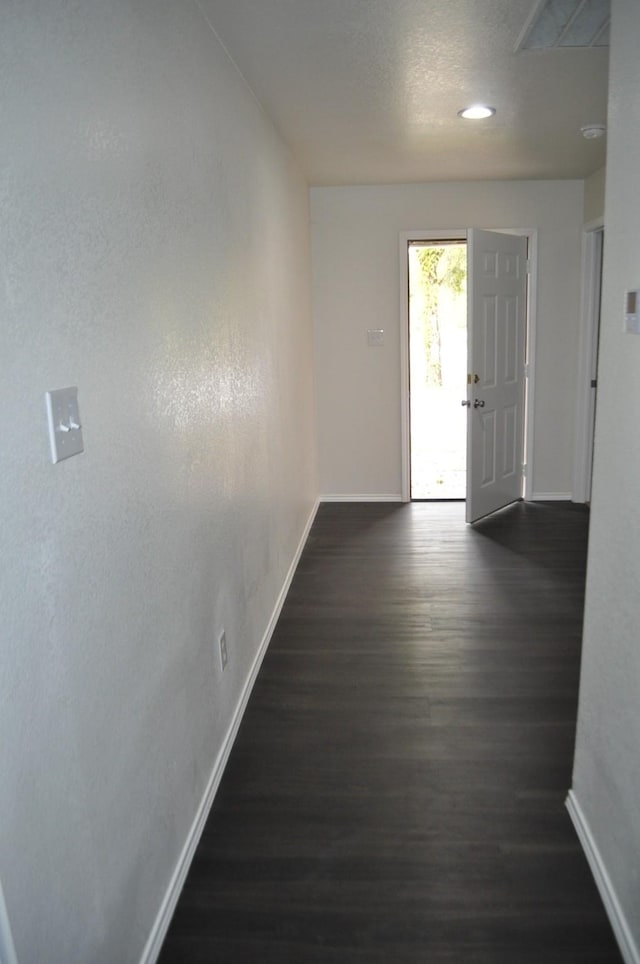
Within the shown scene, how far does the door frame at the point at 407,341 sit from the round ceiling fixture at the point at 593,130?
151 cm

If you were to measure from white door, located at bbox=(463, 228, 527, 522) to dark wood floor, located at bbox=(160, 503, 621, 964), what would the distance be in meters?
1.43

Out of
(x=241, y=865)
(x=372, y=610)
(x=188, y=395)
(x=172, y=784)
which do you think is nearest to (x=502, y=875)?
(x=241, y=865)

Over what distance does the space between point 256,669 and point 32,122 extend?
92.2 inches

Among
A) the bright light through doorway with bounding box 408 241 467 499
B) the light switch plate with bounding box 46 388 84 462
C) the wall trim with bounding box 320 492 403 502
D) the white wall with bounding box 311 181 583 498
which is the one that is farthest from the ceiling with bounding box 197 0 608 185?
the bright light through doorway with bounding box 408 241 467 499

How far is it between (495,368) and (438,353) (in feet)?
11.2

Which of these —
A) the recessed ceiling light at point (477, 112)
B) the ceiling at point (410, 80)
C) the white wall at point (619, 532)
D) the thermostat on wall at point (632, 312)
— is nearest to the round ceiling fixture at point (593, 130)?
the ceiling at point (410, 80)

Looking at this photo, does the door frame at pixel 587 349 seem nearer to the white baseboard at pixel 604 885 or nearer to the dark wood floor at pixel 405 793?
the dark wood floor at pixel 405 793

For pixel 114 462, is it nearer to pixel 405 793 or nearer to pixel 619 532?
pixel 619 532

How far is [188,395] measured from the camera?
2076mm

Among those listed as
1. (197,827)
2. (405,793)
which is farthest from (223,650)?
(405,793)

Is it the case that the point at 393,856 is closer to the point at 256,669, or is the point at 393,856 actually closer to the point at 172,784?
the point at 172,784

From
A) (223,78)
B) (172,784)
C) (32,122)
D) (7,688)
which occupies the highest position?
(223,78)

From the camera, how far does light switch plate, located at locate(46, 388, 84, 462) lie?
1.22 metres

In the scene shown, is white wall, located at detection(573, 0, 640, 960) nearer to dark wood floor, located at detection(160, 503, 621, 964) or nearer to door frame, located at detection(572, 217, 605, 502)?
dark wood floor, located at detection(160, 503, 621, 964)
